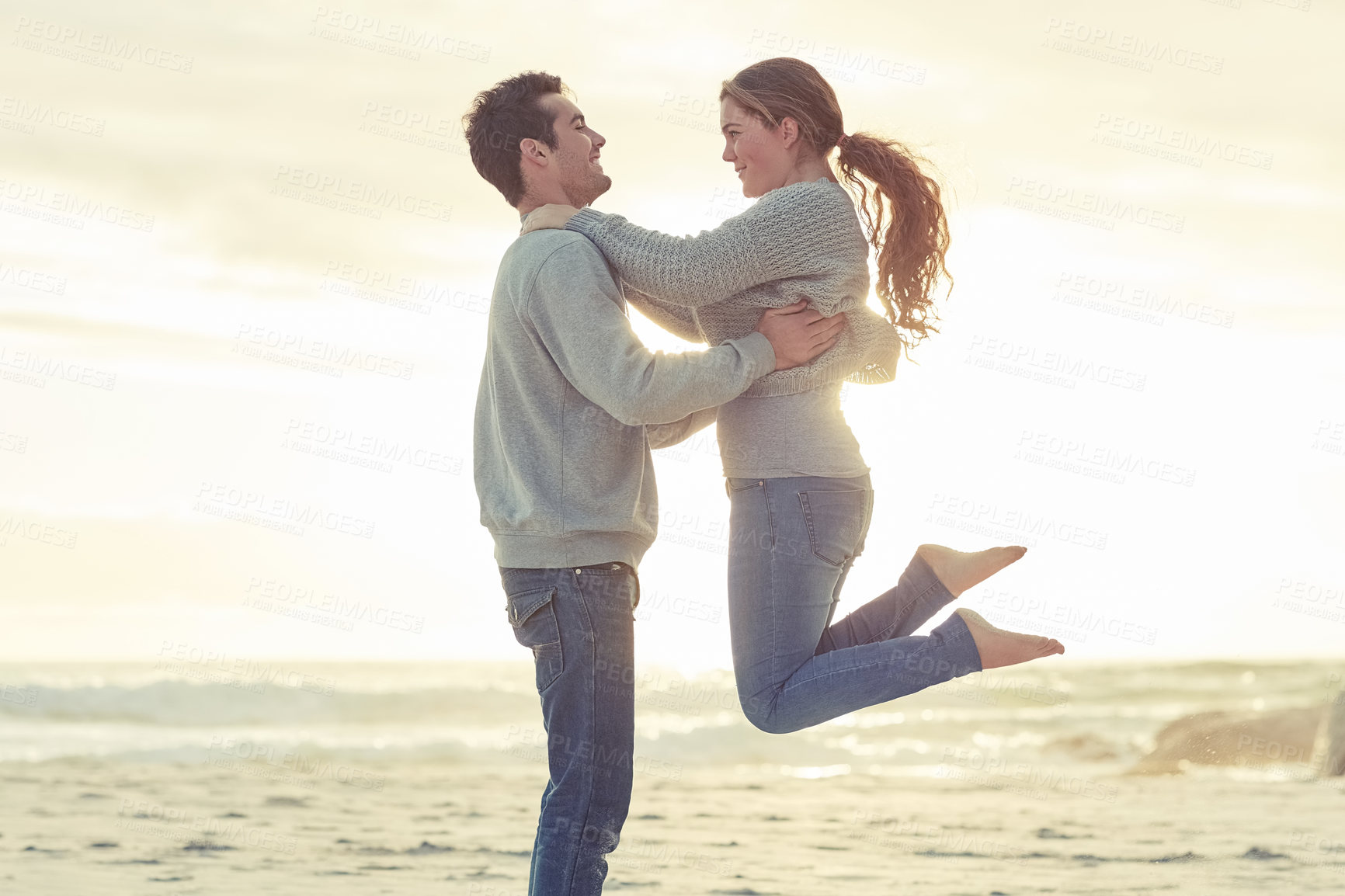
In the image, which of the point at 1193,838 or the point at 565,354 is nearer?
the point at 565,354

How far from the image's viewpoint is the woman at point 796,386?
118 inches

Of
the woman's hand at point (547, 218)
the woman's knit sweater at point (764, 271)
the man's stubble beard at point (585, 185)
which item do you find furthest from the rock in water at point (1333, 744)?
the woman's hand at point (547, 218)

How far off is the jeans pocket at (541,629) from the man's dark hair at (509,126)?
1.05 meters

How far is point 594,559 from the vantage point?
2893mm

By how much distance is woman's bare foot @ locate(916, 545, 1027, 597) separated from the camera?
11.0 ft

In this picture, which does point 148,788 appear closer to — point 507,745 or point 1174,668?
point 507,745

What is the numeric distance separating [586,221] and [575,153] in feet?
0.69

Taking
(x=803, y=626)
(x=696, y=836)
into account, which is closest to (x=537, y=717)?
(x=696, y=836)

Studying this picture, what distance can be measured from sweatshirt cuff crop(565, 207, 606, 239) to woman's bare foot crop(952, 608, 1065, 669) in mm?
1352

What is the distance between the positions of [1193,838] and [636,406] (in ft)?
15.8

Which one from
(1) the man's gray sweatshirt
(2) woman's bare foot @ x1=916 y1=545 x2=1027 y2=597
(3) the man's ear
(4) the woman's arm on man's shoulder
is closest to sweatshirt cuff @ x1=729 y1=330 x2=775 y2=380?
(1) the man's gray sweatshirt

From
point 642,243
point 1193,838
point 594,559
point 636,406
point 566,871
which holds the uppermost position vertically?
point 642,243

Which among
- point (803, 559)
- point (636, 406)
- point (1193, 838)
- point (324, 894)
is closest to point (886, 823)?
point (1193, 838)

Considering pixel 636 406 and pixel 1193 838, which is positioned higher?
pixel 636 406
